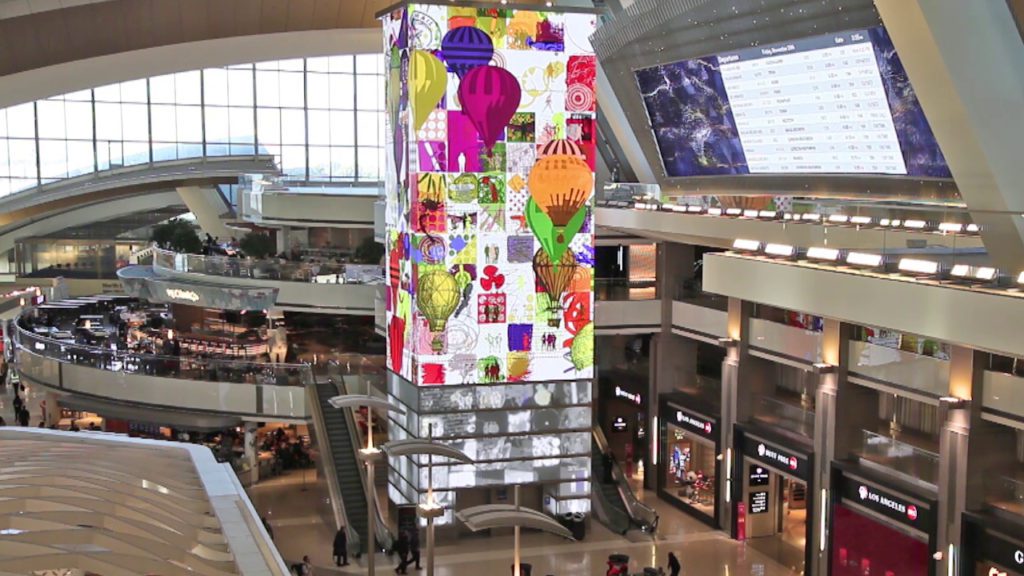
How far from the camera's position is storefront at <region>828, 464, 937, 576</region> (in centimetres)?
1600

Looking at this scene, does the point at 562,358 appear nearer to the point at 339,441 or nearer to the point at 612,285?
the point at 612,285

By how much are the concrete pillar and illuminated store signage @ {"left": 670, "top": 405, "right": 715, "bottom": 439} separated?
9467 mm

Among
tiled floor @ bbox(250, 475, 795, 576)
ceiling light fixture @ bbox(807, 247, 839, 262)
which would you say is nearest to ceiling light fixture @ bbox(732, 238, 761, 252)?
ceiling light fixture @ bbox(807, 247, 839, 262)

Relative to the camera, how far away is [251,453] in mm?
26281

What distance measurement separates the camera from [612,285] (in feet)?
80.2

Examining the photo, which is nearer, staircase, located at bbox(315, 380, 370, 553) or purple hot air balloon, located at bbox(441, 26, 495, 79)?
purple hot air balloon, located at bbox(441, 26, 495, 79)

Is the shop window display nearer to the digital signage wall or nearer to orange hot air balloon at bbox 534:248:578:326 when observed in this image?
Answer: orange hot air balloon at bbox 534:248:578:326

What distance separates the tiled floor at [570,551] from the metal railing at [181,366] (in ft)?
10.5

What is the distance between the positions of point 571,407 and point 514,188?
4113 mm

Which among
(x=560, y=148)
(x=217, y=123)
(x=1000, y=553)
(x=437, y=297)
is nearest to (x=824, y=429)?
(x=1000, y=553)

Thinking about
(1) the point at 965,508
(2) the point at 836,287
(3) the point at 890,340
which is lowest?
(1) the point at 965,508

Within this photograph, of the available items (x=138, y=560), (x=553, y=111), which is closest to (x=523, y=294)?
(x=553, y=111)

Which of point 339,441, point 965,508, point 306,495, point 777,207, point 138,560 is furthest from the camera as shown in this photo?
point 306,495

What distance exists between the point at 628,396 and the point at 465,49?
30.5ft
